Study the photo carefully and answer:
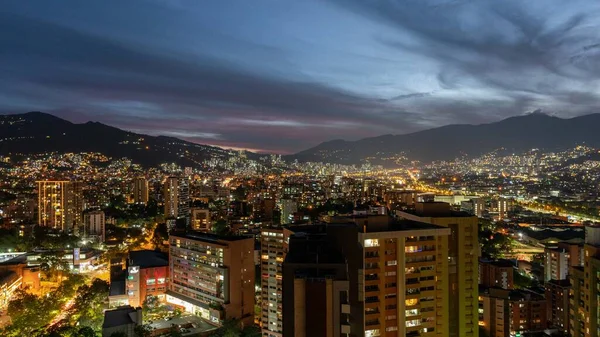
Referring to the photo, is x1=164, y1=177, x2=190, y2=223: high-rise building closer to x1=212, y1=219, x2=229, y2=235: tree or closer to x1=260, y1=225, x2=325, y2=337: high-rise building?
x1=212, y1=219, x2=229, y2=235: tree

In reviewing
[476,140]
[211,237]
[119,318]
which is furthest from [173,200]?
[476,140]

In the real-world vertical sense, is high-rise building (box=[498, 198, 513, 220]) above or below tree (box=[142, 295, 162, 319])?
above

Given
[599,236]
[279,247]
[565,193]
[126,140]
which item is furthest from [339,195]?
[126,140]

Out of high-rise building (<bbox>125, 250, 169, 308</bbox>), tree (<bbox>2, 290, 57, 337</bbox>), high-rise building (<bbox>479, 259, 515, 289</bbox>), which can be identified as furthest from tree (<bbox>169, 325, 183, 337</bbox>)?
high-rise building (<bbox>479, 259, 515, 289</bbox>)

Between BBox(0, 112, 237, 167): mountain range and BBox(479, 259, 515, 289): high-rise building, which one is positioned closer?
BBox(479, 259, 515, 289): high-rise building

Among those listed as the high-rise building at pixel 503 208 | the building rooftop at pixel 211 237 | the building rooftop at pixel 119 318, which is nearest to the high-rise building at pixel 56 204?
the building rooftop at pixel 211 237

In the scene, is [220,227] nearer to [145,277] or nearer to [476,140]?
[145,277]
